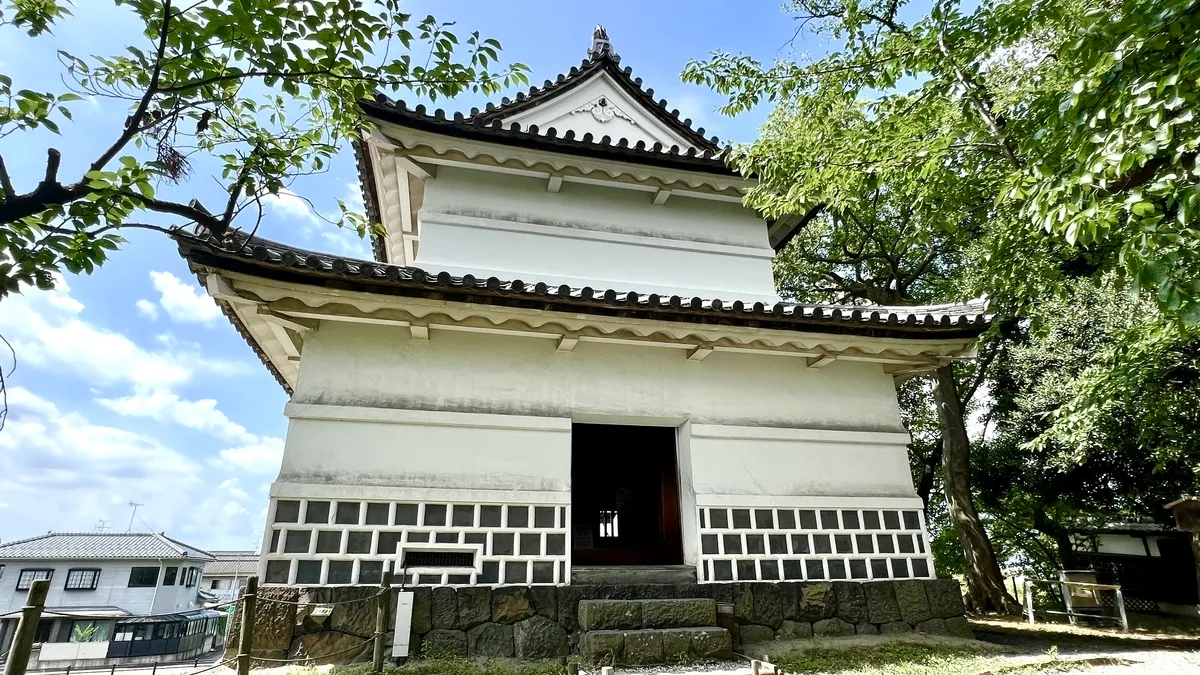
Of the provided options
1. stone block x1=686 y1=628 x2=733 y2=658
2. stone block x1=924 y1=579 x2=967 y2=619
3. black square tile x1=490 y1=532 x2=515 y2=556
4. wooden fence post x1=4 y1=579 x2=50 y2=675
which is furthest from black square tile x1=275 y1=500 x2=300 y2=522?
stone block x1=924 y1=579 x2=967 y2=619

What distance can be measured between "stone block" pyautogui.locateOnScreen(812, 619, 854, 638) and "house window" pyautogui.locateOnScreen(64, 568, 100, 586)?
101 feet

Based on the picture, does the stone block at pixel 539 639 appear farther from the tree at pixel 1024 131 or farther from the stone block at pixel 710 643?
the tree at pixel 1024 131

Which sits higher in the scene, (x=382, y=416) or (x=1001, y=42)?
(x=1001, y=42)

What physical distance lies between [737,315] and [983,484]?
11.5 m

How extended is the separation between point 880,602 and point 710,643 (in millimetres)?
2340

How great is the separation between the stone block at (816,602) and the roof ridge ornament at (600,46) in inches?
316

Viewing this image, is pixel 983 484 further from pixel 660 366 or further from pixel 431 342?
pixel 431 342

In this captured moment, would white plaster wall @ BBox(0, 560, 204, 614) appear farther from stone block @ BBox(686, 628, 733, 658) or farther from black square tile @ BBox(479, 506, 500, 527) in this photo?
stone block @ BBox(686, 628, 733, 658)

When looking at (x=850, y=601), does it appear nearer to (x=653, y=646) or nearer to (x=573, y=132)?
(x=653, y=646)

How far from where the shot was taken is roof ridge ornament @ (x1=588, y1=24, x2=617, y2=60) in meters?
9.14

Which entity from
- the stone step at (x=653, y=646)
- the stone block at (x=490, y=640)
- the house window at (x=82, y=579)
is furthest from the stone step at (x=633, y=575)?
the house window at (x=82, y=579)

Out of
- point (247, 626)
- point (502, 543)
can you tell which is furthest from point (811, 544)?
point (247, 626)

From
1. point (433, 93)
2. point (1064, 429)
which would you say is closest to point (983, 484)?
point (1064, 429)

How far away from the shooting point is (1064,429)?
776 centimetres
